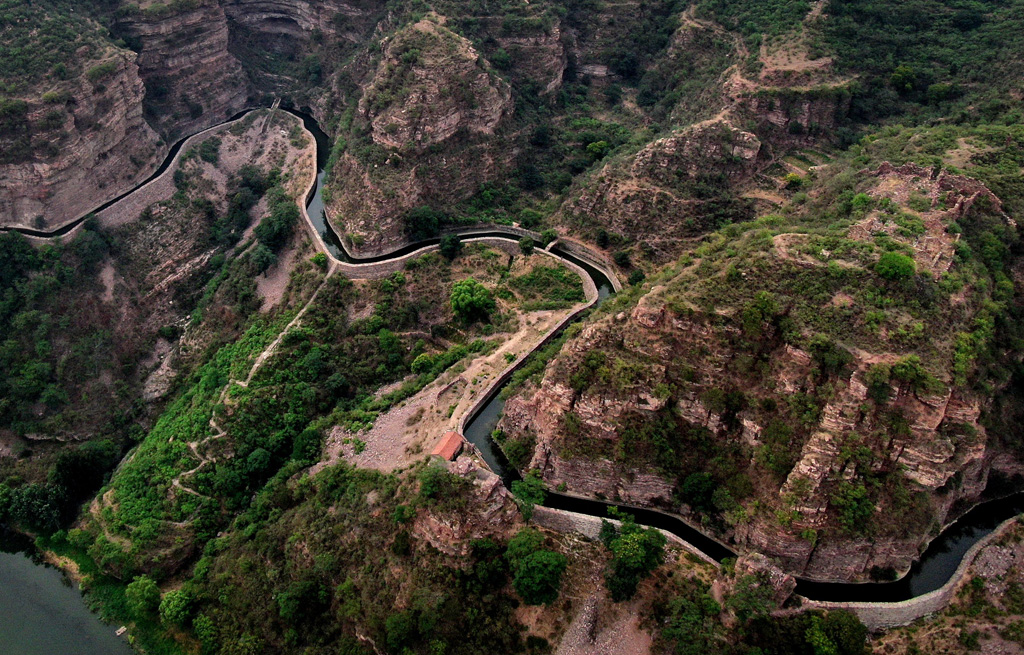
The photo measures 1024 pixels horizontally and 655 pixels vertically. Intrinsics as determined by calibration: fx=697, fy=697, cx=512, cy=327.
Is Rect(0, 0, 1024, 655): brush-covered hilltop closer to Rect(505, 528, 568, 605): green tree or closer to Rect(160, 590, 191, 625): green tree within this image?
Rect(505, 528, 568, 605): green tree

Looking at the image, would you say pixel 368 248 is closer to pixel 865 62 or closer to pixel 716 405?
pixel 716 405

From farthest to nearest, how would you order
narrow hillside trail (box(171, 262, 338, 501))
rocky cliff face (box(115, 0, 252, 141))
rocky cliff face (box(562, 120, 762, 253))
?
rocky cliff face (box(115, 0, 252, 141)) < rocky cliff face (box(562, 120, 762, 253)) < narrow hillside trail (box(171, 262, 338, 501))

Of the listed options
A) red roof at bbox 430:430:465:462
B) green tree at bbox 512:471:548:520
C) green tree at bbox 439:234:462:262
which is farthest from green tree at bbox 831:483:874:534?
green tree at bbox 439:234:462:262

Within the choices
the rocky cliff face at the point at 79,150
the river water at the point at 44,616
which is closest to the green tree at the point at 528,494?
the river water at the point at 44,616

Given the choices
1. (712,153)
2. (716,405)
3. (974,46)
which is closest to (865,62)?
(974,46)

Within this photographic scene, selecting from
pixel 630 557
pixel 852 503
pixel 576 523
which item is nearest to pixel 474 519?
pixel 576 523

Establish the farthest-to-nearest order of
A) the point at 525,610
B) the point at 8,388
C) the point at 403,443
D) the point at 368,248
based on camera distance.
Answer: the point at 368,248 → the point at 8,388 → the point at 403,443 → the point at 525,610

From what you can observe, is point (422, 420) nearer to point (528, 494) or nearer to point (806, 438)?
point (528, 494)
